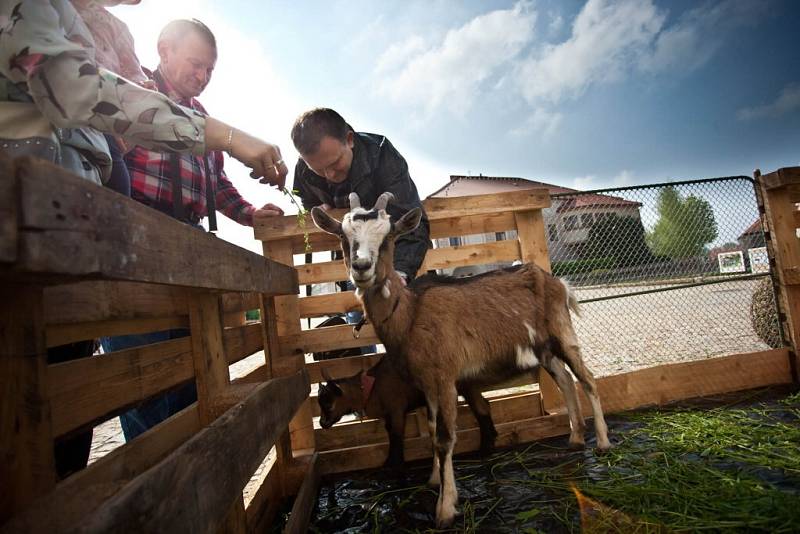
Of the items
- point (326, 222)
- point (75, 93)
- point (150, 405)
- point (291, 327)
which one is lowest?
point (150, 405)

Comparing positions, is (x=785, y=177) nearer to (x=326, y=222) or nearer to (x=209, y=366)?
(x=326, y=222)

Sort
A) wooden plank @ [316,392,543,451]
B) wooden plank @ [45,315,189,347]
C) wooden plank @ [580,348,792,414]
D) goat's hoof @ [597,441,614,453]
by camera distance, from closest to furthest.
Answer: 1. wooden plank @ [45,315,189,347]
2. goat's hoof @ [597,441,614,453]
3. wooden plank @ [316,392,543,451]
4. wooden plank @ [580,348,792,414]

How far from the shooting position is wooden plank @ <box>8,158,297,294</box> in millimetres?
647

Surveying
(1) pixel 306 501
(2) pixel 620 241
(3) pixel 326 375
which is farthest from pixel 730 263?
(1) pixel 306 501

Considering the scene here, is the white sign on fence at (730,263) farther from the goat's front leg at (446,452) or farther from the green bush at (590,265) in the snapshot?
the goat's front leg at (446,452)

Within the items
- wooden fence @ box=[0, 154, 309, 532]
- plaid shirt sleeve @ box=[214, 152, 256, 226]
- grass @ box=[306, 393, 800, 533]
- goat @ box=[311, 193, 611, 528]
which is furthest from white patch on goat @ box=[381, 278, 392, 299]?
plaid shirt sleeve @ box=[214, 152, 256, 226]

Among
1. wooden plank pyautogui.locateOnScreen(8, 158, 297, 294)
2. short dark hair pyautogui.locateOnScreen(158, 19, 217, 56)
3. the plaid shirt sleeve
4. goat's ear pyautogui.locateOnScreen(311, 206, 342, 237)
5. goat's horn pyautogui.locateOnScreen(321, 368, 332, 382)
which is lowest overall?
goat's horn pyautogui.locateOnScreen(321, 368, 332, 382)

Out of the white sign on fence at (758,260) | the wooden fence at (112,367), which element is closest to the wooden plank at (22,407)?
the wooden fence at (112,367)

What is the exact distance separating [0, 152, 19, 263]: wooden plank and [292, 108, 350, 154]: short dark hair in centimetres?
300

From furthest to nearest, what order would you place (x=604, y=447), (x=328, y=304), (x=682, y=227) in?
(x=682, y=227), (x=328, y=304), (x=604, y=447)

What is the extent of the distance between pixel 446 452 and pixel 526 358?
45.5 inches

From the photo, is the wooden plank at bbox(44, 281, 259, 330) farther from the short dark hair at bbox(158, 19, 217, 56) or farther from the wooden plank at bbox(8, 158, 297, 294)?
the short dark hair at bbox(158, 19, 217, 56)

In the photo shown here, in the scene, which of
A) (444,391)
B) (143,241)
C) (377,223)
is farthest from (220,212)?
(143,241)

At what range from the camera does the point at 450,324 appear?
3.17m
